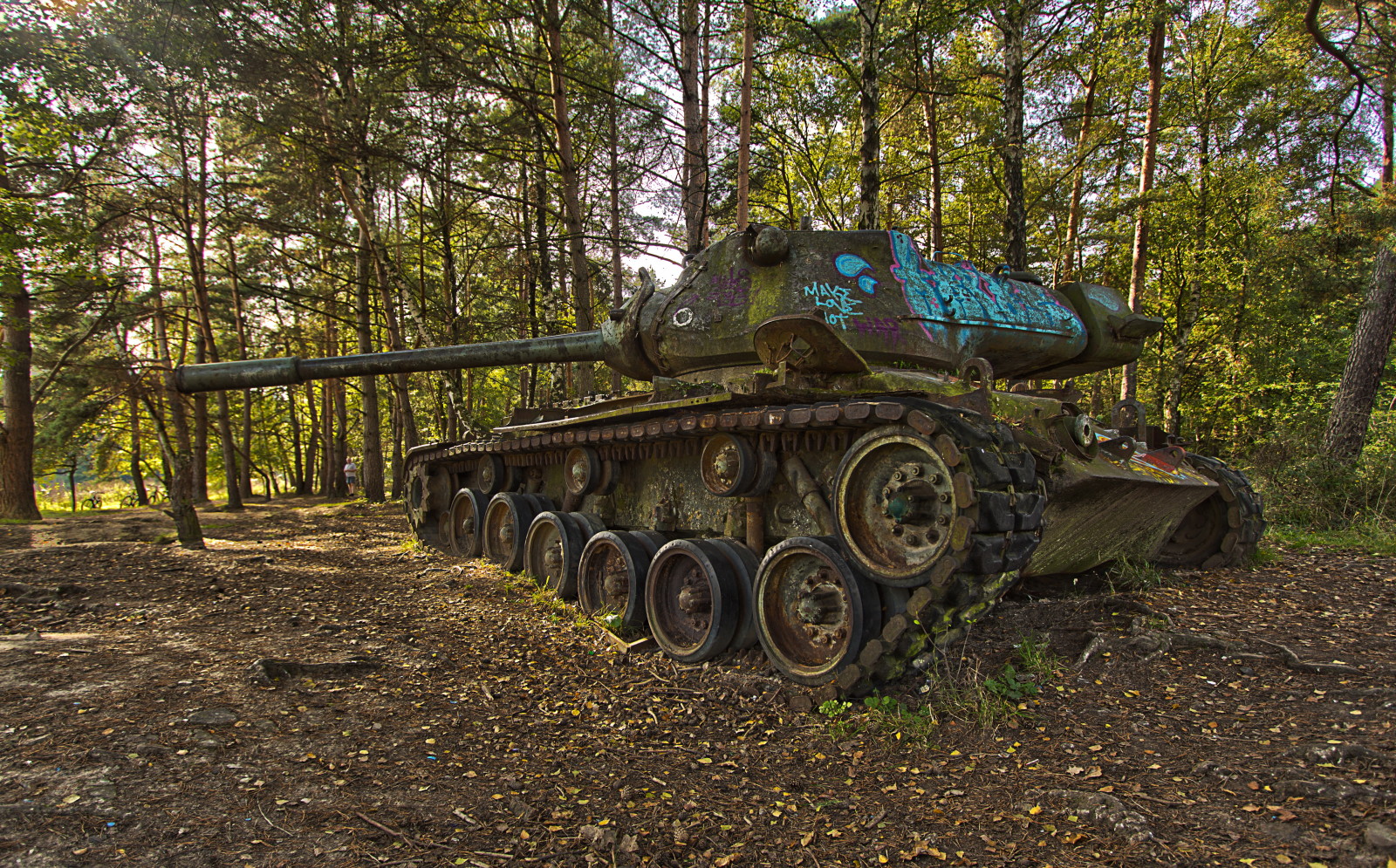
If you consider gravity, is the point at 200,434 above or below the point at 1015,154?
below

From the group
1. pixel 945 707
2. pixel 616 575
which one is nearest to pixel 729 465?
pixel 616 575

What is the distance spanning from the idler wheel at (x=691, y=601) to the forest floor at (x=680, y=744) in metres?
0.17

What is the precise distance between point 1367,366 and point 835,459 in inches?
406

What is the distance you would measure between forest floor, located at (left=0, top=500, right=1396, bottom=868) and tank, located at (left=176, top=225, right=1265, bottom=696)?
0.46m

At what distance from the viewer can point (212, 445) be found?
36.9 m

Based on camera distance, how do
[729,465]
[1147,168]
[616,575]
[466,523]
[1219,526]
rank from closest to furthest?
[729,465]
[616,575]
[1219,526]
[466,523]
[1147,168]

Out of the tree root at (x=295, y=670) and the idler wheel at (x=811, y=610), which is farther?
the tree root at (x=295, y=670)

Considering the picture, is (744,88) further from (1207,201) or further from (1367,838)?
(1207,201)

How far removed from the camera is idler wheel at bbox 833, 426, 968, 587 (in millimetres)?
4074

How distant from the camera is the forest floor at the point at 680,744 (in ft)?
9.14

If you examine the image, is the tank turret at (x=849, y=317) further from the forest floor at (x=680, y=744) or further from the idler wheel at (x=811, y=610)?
the forest floor at (x=680, y=744)

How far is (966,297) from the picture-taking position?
20.1 ft

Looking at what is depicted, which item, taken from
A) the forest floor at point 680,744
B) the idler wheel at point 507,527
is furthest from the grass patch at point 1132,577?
the idler wheel at point 507,527

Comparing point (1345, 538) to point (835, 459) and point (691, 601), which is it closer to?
point (835, 459)
